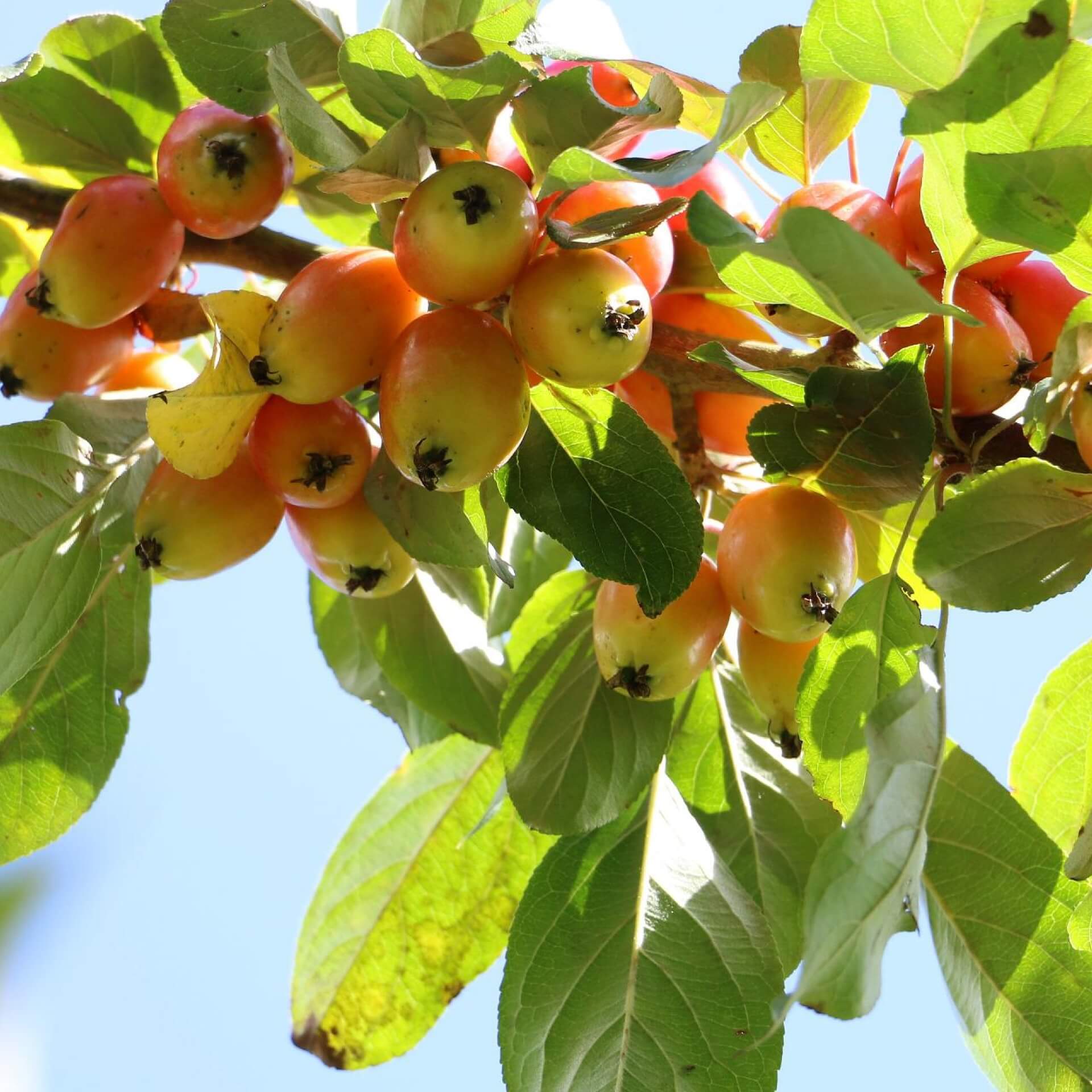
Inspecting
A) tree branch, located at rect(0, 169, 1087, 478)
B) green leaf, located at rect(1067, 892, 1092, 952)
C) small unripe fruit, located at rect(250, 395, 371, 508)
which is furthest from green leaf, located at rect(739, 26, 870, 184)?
green leaf, located at rect(1067, 892, 1092, 952)

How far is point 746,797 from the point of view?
1.41 meters

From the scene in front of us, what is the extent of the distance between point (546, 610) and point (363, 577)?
359 millimetres

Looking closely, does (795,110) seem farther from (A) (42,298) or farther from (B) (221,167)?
(A) (42,298)

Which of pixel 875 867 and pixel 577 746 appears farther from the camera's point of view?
pixel 577 746

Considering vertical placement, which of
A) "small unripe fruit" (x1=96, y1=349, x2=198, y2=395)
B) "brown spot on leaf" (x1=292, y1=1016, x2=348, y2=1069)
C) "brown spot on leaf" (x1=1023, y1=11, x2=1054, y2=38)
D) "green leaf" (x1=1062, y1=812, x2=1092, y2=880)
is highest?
"brown spot on leaf" (x1=1023, y1=11, x2=1054, y2=38)

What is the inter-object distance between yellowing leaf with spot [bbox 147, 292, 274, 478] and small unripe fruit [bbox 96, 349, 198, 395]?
1.11 feet

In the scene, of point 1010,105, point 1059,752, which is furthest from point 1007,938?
point 1010,105

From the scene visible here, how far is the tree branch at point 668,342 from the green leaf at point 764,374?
25 mm

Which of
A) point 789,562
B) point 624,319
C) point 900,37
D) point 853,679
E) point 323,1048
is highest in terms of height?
point 900,37

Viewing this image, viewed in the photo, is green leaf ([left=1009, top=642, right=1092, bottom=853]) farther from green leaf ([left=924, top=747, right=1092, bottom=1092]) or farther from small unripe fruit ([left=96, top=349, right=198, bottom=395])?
small unripe fruit ([left=96, top=349, right=198, bottom=395])

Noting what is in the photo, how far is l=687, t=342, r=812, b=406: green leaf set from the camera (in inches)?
39.1

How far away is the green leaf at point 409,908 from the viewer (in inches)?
63.4

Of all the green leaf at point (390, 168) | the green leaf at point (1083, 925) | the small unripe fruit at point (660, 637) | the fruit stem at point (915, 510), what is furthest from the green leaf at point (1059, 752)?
the green leaf at point (390, 168)

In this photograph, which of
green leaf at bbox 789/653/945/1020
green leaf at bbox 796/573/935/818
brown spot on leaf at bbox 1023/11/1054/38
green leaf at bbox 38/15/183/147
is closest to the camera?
green leaf at bbox 789/653/945/1020
